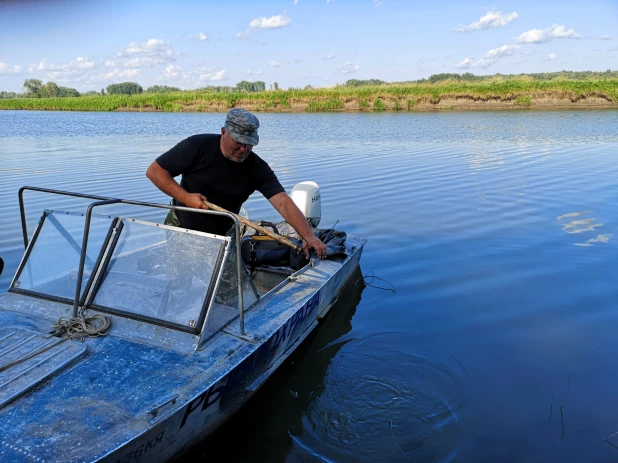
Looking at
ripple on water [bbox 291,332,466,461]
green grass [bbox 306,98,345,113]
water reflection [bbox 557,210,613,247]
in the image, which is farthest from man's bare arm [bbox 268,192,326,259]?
green grass [bbox 306,98,345,113]

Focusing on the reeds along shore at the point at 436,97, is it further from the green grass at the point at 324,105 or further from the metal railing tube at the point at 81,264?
the metal railing tube at the point at 81,264

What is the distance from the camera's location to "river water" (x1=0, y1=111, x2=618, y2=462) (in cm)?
416

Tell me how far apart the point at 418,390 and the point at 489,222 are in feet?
20.0

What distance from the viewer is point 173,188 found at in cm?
457

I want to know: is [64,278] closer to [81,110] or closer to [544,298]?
[544,298]

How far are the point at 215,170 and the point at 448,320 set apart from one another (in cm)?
342

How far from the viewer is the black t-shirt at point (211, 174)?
4.70 metres

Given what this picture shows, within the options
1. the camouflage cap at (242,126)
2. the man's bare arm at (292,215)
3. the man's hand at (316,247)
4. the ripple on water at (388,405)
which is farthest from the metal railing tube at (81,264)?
the man's hand at (316,247)

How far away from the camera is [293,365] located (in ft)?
17.4

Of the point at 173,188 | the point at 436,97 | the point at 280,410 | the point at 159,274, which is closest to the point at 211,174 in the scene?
the point at 173,188

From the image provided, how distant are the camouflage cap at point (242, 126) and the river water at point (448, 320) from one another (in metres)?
2.34

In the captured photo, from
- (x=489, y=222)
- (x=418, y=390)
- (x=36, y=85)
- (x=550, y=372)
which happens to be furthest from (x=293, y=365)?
(x=36, y=85)

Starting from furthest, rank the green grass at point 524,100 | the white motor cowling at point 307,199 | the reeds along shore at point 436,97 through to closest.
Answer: the green grass at point 524,100 → the reeds along shore at point 436,97 → the white motor cowling at point 307,199

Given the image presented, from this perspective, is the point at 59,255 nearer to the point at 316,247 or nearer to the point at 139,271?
the point at 139,271
